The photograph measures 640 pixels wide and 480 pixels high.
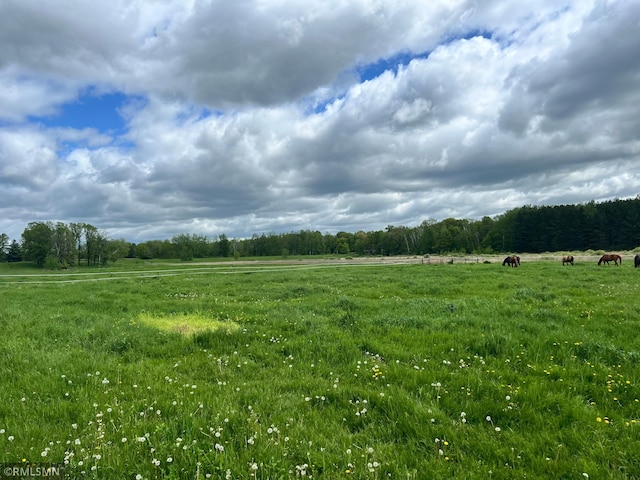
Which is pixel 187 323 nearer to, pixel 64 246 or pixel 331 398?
pixel 331 398

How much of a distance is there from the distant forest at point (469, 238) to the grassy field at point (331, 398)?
11086cm

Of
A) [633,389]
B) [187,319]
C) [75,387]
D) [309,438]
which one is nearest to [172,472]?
[309,438]

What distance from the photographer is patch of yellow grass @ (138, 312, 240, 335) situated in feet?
33.9

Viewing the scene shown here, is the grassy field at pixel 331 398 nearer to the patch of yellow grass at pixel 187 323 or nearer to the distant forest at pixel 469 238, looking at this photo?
Result: the patch of yellow grass at pixel 187 323

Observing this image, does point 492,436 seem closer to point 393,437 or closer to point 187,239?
point 393,437

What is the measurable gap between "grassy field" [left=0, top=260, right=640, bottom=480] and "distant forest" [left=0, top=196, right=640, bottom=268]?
11086 cm

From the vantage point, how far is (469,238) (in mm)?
144000

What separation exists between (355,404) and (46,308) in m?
16.6

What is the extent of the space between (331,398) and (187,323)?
→ 7340 millimetres

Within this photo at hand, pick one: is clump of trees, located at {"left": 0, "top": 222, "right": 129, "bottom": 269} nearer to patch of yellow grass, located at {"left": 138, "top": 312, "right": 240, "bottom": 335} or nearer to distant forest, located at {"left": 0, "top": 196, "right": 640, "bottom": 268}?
distant forest, located at {"left": 0, "top": 196, "right": 640, "bottom": 268}

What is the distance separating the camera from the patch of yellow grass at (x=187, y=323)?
10.3 m

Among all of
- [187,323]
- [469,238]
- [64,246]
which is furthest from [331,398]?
[469,238]

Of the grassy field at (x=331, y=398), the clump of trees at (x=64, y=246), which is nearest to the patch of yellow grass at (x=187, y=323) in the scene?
the grassy field at (x=331, y=398)

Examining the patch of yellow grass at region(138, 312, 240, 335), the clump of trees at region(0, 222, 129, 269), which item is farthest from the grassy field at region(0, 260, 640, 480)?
the clump of trees at region(0, 222, 129, 269)
